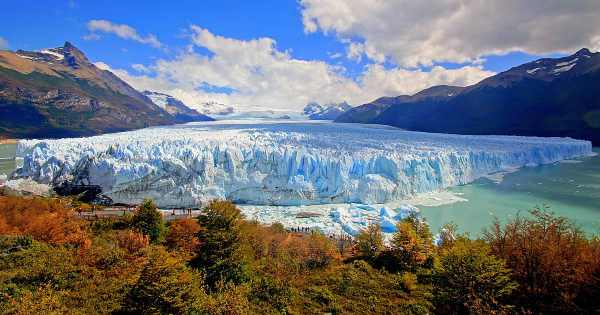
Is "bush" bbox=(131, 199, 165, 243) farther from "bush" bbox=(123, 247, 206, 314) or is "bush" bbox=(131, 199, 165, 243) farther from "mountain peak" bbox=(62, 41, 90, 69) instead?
"mountain peak" bbox=(62, 41, 90, 69)

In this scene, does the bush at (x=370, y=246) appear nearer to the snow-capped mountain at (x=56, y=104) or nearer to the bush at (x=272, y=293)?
the bush at (x=272, y=293)

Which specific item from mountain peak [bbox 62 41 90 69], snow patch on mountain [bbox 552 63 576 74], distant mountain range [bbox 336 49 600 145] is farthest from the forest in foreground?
mountain peak [bbox 62 41 90 69]

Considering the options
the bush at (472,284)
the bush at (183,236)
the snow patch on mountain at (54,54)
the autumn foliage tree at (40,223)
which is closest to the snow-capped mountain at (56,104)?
the snow patch on mountain at (54,54)

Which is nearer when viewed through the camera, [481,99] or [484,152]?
[484,152]

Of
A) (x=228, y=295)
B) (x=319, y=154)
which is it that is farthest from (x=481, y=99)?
(x=228, y=295)

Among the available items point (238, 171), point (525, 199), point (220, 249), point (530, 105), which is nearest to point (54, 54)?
point (238, 171)

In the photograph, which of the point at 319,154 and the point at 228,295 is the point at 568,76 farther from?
the point at 228,295

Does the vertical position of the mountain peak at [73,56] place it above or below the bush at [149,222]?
above
